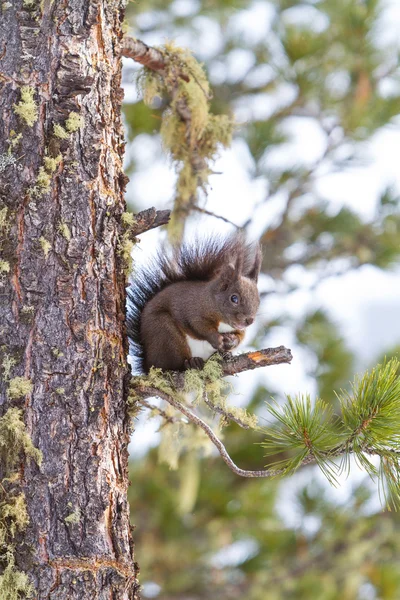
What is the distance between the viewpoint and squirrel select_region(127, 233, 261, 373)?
1974 mm

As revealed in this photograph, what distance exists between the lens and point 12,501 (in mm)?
1383

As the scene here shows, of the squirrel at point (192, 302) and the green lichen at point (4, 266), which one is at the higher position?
the squirrel at point (192, 302)

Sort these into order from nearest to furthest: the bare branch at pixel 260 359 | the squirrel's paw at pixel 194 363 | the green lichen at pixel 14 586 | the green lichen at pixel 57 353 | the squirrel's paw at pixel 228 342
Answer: the green lichen at pixel 14 586
the green lichen at pixel 57 353
the bare branch at pixel 260 359
the squirrel's paw at pixel 194 363
the squirrel's paw at pixel 228 342

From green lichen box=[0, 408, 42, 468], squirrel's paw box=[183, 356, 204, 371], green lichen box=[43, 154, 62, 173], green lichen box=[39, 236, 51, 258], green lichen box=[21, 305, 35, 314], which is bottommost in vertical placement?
green lichen box=[0, 408, 42, 468]

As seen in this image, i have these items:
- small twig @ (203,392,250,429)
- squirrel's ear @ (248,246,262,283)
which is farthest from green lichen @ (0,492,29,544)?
squirrel's ear @ (248,246,262,283)

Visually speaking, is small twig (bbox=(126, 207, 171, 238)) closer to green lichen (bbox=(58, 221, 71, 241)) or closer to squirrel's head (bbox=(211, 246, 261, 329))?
green lichen (bbox=(58, 221, 71, 241))

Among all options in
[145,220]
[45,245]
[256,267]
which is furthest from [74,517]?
[256,267]

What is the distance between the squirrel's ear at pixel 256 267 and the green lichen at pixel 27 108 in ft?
2.87

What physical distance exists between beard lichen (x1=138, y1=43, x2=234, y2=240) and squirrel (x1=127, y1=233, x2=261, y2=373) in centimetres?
19

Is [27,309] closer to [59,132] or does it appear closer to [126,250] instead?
[126,250]

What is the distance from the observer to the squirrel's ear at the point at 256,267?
219 cm

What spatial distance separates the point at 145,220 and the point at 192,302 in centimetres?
50

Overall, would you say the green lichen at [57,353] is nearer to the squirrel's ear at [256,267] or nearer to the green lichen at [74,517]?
the green lichen at [74,517]

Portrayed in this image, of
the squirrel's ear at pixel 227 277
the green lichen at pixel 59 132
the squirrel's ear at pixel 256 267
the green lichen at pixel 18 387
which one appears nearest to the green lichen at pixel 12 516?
the green lichen at pixel 18 387
